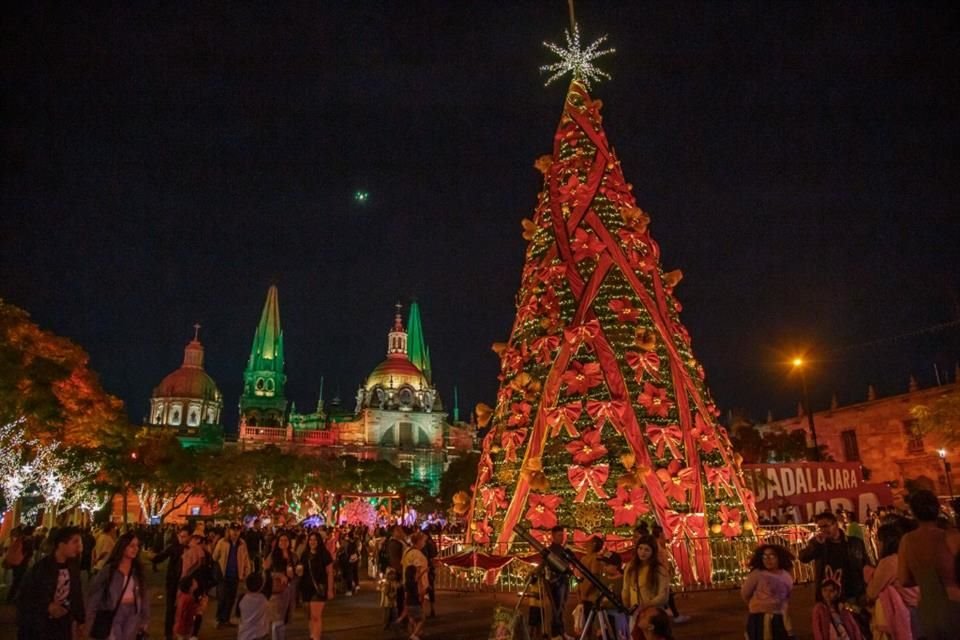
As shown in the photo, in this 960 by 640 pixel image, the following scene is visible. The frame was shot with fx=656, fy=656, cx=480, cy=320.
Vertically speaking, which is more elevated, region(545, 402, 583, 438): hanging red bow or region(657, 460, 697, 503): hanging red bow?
region(545, 402, 583, 438): hanging red bow

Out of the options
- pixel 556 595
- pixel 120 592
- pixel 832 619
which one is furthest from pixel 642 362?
pixel 120 592

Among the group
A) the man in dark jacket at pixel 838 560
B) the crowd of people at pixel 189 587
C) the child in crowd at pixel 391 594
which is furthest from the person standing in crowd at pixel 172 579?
the man in dark jacket at pixel 838 560

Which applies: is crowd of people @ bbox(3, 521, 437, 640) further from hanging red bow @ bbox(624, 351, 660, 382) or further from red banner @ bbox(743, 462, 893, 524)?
red banner @ bbox(743, 462, 893, 524)

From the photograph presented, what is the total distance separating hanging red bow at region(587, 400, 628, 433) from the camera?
424 inches

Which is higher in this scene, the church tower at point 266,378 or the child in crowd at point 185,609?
the church tower at point 266,378

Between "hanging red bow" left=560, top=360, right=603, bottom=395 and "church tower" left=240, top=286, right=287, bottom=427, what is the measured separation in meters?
82.0

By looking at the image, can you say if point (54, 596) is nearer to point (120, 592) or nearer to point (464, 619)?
point (120, 592)

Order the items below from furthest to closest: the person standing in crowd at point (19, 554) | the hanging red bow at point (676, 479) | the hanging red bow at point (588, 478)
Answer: the person standing in crowd at point (19, 554) → the hanging red bow at point (676, 479) → the hanging red bow at point (588, 478)

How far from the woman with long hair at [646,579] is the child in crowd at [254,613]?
11.0ft

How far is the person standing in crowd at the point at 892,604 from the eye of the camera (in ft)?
16.5

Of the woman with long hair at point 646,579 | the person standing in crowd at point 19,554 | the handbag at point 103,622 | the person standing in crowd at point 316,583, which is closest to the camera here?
the handbag at point 103,622

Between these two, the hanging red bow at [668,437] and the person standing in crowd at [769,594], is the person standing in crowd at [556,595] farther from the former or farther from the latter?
the hanging red bow at [668,437]

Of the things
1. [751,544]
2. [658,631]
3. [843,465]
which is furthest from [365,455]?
[658,631]

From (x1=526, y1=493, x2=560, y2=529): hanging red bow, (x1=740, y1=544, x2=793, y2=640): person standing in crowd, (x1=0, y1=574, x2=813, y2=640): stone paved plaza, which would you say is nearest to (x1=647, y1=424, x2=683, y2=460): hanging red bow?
(x1=526, y1=493, x2=560, y2=529): hanging red bow
